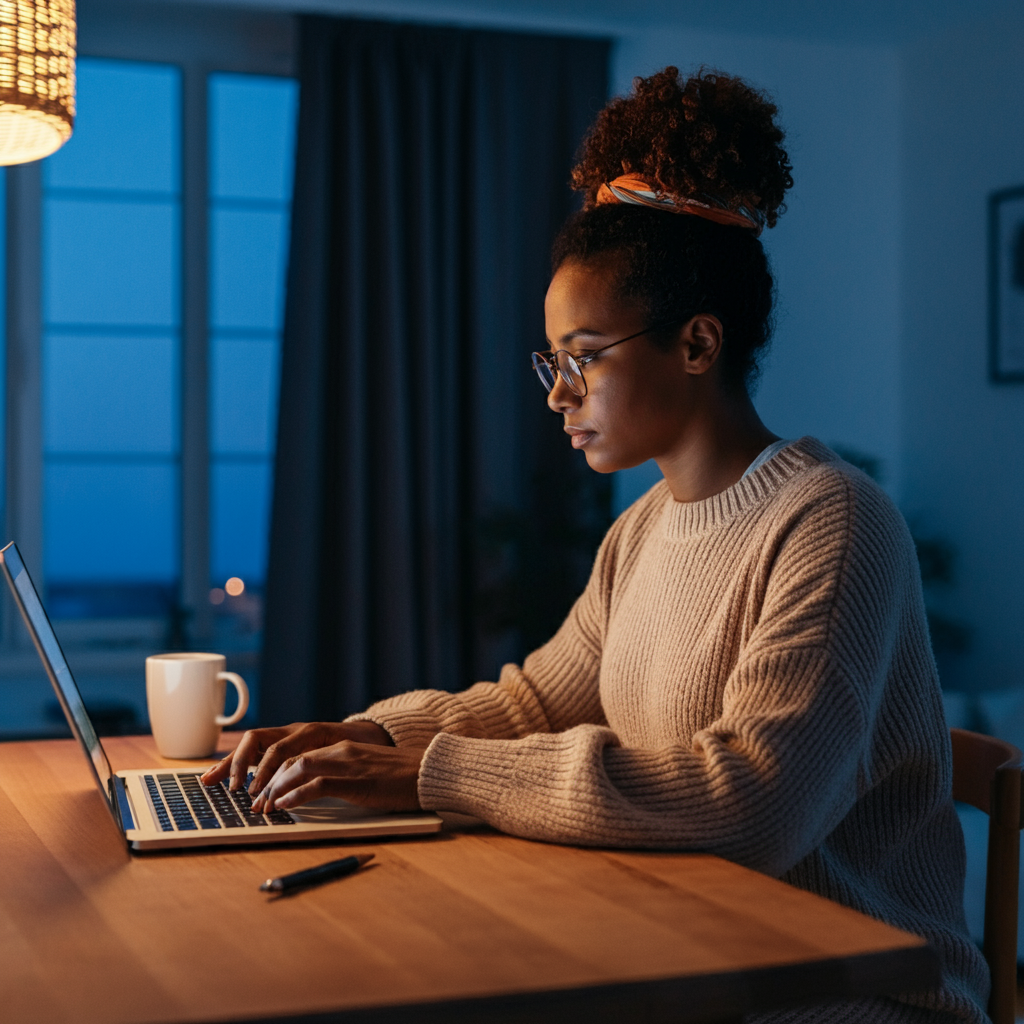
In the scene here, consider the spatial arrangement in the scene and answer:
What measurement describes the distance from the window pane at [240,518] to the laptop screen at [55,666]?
8.97ft

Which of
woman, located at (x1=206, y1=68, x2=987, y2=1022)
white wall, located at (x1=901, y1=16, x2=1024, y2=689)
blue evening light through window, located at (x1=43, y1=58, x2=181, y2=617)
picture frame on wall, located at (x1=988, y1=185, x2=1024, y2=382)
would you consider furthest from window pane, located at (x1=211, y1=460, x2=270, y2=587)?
woman, located at (x1=206, y1=68, x2=987, y2=1022)

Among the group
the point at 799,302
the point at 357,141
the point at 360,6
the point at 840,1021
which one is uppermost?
the point at 360,6

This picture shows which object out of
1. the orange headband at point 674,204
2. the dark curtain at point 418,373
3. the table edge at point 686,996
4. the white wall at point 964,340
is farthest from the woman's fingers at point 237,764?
the white wall at point 964,340

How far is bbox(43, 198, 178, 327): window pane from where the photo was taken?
378 cm

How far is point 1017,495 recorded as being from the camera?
3.79 m

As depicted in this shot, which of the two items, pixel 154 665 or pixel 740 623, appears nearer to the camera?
pixel 740 623

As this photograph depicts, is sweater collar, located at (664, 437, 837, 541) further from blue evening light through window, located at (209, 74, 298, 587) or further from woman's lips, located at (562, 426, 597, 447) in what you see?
blue evening light through window, located at (209, 74, 298, 587)

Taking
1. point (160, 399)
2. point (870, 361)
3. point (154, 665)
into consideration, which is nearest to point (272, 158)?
point (160, 399)

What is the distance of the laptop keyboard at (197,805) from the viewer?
42.6 inches

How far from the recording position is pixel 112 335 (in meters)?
3.85

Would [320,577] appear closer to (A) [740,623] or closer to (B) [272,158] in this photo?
(B) [272,158]

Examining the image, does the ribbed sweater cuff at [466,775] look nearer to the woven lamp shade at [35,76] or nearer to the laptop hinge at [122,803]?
the laptop hinge at [122,803]

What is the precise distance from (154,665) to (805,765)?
80cm

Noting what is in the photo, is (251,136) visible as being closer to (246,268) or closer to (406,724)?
(246,268)
